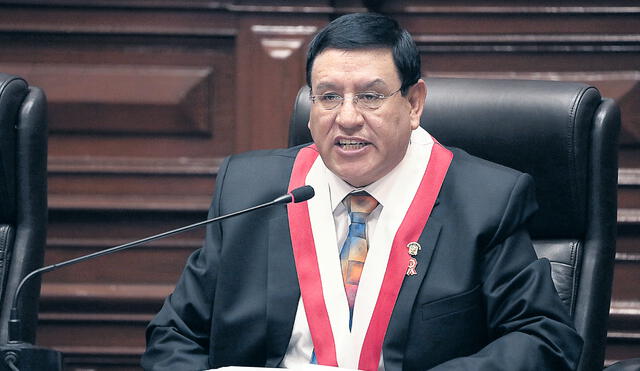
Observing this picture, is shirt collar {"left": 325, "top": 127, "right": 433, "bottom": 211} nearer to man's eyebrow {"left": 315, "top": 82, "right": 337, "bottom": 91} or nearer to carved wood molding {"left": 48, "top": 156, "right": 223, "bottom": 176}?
man's eyebrow {"left": 315, "top": 82, "right": 337, "bottom": 91}

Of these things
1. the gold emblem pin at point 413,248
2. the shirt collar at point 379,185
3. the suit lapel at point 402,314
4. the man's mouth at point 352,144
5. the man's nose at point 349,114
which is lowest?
the suit lapel at point 402,314

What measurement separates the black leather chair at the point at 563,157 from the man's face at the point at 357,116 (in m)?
0.20

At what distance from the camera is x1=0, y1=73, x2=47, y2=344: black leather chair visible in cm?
185

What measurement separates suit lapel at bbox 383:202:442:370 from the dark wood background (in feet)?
3.61

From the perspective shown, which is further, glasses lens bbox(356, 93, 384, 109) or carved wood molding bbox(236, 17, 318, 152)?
carved wood molding bbox(236, 17, 318, 152)

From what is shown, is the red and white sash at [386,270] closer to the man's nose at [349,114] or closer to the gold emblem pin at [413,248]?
the gold emblem pin at [413,248]

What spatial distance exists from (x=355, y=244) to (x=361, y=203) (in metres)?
0.08

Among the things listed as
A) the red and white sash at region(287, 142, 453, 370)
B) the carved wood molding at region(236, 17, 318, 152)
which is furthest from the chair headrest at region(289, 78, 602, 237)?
the carved wood molding at region(236, 17, 318, 152)

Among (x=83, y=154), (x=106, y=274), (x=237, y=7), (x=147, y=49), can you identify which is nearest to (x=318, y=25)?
(x=237, y=7)

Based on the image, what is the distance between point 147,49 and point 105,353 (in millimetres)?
866

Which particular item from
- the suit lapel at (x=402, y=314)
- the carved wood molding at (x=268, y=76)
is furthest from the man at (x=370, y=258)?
the carved wood molding at (x=268, y=76)

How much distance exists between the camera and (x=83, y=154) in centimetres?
270

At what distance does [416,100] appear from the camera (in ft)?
5.64

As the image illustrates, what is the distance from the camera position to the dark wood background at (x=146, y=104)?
264 centimetres
